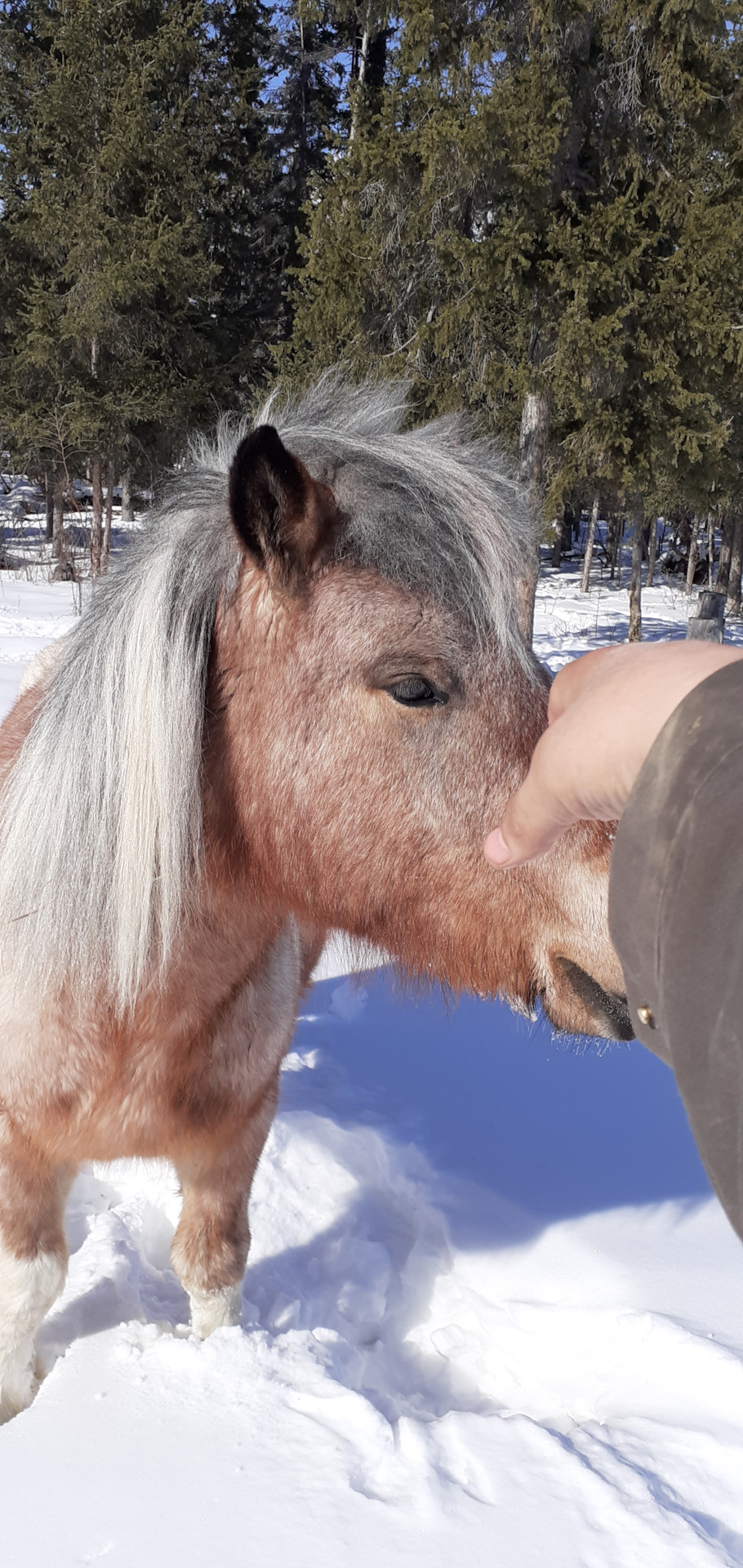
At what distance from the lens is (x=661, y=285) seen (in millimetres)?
10438

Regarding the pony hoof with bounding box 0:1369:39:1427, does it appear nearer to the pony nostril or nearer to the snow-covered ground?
the snow-covered ground

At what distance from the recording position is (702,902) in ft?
2.35

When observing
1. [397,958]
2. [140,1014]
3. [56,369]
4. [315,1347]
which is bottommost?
[315,1347]

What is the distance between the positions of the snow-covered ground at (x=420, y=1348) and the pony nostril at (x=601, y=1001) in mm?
534

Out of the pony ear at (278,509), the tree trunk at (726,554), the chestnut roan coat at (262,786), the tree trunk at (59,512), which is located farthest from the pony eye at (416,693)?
the tree trunk at (726,554)

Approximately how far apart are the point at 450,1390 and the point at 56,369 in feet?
57.8

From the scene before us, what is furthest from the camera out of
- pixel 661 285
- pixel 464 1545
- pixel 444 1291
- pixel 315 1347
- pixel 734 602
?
pixel 734 602

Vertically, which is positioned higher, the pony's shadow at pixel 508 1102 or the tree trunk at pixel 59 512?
the tree trunk at pixel 59 512

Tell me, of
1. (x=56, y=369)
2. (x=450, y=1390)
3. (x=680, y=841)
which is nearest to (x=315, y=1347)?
(x=450, y=1390)

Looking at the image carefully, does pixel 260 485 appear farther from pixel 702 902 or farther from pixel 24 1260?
pixel 24 1260

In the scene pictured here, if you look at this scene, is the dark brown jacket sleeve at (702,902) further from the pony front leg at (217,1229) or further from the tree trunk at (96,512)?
the tree trunk at (96,512)

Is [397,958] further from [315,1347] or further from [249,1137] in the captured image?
[315,1347]

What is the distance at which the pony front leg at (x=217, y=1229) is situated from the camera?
234 centimetres

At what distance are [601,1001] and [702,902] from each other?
871 millimetres
